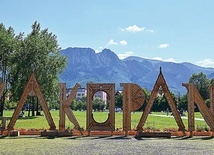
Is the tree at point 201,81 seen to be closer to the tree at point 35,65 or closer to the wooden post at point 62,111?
the tree at point 35,65

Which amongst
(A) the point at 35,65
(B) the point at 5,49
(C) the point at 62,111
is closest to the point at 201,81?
(A) the point at 35,65

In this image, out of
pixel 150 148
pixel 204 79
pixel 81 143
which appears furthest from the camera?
pixel 204 79

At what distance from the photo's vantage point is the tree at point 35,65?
51344mm

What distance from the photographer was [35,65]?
5234 cm

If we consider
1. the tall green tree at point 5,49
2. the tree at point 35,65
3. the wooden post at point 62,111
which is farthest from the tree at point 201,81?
the wooden post at point 62,111

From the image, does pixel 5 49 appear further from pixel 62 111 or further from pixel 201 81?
pixel 201 81

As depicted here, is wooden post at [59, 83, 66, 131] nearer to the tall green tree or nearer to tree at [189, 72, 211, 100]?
the tall green tree

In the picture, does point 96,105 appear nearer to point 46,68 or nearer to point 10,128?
point 46,68

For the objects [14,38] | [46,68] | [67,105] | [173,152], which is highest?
[14,38]

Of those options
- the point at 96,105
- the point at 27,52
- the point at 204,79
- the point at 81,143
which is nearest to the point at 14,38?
the point at 27,52

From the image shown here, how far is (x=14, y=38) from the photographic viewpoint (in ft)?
178

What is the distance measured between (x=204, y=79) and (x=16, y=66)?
84.9 m

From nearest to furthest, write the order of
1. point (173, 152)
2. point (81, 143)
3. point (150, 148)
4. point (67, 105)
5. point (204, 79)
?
point (173, 152), point (150, 148), point (81, 143), point (67, 105), point (204, 79)

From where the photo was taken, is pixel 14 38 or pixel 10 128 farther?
pixel 14 38
